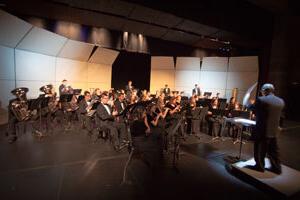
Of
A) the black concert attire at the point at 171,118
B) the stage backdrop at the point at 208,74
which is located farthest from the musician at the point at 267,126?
the stage backdrop at the point at 208,74

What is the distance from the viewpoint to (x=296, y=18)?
12.3m

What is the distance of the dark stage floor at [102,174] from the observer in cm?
394

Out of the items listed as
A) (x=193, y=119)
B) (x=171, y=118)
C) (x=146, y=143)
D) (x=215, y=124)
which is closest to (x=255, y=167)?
(x=171, y=118)

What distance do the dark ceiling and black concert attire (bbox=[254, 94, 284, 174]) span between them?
6.48 metres

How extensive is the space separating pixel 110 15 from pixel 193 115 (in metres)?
7.00

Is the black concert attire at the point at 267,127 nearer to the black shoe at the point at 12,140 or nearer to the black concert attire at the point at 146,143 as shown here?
the black concert attire at the point at 146,143

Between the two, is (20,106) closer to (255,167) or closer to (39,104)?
(39,104)

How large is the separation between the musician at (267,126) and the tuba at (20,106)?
21.0 feet

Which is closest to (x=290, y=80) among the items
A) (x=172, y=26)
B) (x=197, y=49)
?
(x=197, y=49)

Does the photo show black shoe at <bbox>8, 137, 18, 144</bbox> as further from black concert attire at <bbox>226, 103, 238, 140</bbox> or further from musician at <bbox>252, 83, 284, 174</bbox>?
black concert attire at <bbox>226, 103, 238, 140</bbox>

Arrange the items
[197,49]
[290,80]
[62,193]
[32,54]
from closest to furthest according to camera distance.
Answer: [62,193] → [32,54] → [290,80] → [197,49]

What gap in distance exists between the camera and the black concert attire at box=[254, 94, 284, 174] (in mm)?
4559

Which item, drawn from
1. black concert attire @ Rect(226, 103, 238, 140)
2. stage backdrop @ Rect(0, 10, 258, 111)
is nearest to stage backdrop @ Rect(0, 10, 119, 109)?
stage backdrop @ Rect(0, 10, 258, 111)

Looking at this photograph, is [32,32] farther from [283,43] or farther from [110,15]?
[283,43]
